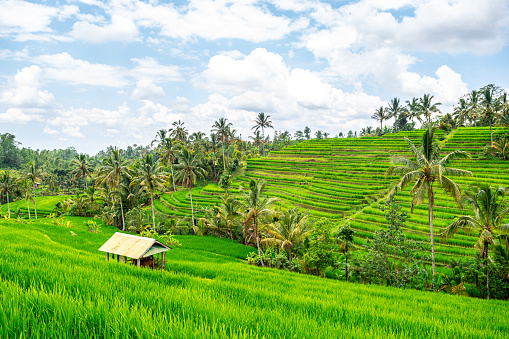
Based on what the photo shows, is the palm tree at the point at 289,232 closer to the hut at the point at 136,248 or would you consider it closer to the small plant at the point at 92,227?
the hut at the point at 136,248

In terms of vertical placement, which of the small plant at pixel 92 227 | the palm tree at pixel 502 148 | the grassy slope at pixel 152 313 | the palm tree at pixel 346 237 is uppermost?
the palm tree at pixel 502 148

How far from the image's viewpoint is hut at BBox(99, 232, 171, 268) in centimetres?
1147

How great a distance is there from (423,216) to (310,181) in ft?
65.4

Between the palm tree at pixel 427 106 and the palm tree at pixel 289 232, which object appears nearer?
the palm tree at pixel 289 232

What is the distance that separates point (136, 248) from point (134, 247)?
6.3 inches

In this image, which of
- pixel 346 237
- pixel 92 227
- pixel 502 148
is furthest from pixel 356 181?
pixel 92 227

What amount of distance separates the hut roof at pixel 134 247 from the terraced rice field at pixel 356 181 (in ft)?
60.3

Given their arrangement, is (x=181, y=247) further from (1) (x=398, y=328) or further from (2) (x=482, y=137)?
(2) (x=482, y=137)

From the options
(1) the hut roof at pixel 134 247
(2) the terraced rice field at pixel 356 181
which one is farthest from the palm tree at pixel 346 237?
(1) the hut roof at pixel 134 247

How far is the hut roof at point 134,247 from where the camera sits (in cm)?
1148

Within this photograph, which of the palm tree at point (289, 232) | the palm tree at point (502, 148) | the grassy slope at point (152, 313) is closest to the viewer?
the grassy slope at point (152, 313)

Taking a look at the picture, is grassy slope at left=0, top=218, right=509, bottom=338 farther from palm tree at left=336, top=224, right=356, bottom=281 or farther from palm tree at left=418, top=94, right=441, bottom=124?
palm tree at left=418, top=94, right=441, bottom=124

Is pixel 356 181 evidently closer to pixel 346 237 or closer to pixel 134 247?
pixel 346 237

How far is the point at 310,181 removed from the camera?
4375cm
